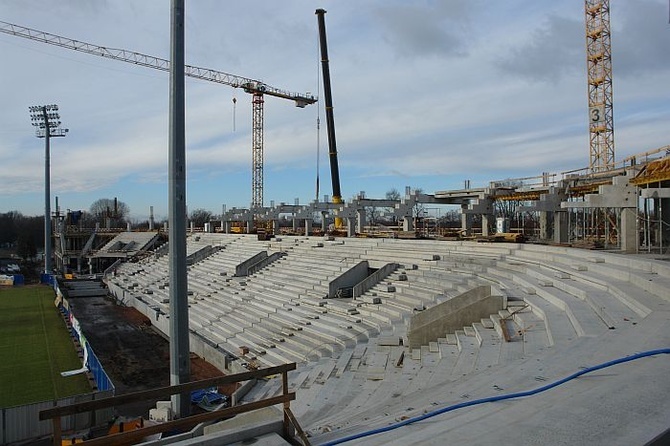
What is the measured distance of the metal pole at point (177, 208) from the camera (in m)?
7.23

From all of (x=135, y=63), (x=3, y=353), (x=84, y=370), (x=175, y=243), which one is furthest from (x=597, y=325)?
(x=135, y=63)

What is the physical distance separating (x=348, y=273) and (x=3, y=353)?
13.9 meters

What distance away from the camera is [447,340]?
10.2 m

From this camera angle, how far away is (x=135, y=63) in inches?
2333

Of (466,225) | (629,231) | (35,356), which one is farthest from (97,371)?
(466,225)

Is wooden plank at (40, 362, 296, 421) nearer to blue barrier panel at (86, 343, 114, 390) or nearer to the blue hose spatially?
the blue hose

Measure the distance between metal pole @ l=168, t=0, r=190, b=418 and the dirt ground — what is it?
6.75 m

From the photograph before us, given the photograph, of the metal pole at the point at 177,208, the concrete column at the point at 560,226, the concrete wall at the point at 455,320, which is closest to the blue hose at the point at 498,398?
the metal pole at the point at 177,208

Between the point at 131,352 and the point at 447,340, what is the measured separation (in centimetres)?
1437

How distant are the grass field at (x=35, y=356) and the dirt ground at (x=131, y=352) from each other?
3.54 feet

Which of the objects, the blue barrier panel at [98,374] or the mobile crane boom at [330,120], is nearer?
the blue barrier panel at [98,374]

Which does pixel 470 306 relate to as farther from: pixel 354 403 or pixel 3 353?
Answer: pixel 3 353

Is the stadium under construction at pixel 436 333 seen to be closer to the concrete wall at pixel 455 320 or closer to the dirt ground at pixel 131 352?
the concrete wall at pixel 455 320

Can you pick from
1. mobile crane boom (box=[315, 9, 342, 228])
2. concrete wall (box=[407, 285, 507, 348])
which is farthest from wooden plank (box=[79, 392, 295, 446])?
mobile crane boom (box=[315, 9, 342, 228])
